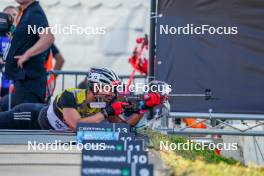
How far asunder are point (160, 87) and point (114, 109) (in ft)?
3.46

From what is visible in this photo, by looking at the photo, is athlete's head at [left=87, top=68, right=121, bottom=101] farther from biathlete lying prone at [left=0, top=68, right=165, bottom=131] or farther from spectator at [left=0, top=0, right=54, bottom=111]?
spectator at [left=0, top=0, right=54, bottom=111]

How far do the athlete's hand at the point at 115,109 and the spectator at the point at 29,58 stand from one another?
1743mm

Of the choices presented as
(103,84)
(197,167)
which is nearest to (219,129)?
(103,84)

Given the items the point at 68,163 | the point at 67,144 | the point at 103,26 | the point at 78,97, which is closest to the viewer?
the point at 68,163

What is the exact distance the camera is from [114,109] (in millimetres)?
9742

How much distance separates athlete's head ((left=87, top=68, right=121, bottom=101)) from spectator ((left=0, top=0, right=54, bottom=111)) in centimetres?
138

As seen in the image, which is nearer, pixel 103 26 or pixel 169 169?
pixel 169 169

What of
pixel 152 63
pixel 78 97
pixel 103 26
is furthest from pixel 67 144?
pixel 103 26

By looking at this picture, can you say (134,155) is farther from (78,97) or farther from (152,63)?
(152,63)

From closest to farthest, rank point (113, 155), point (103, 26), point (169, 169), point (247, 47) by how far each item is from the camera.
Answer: point (113, 155)
point (169, 169)
point (247, 47)
point (103, 26)

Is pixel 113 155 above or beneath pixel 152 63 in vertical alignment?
beneath

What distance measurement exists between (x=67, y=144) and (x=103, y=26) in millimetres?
8053

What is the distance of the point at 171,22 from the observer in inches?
450

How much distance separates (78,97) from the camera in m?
10.3
